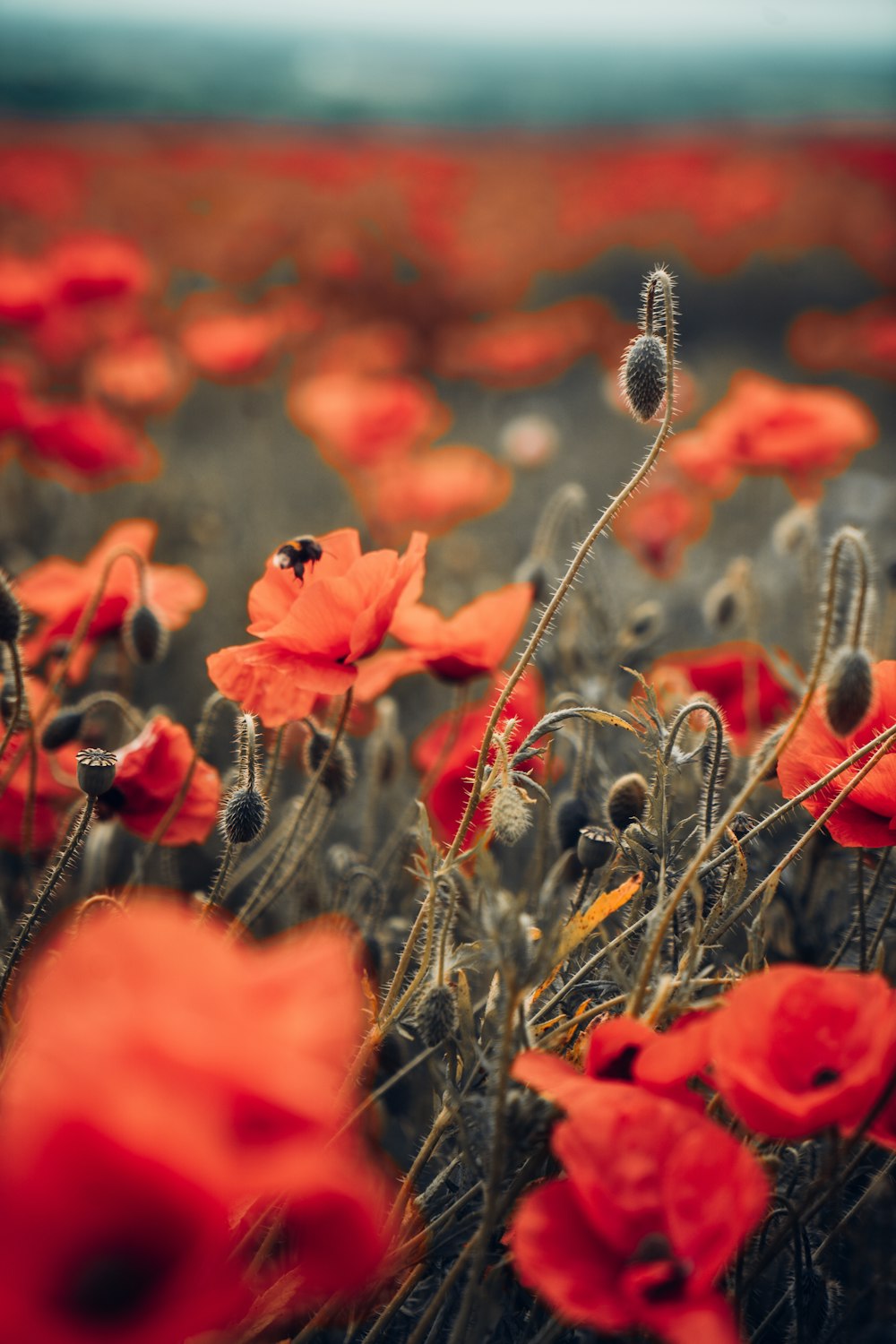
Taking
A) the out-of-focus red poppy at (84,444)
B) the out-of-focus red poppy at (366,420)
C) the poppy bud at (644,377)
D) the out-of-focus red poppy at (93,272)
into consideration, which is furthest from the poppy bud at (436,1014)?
the out-of-focus red poppy at (93,272)

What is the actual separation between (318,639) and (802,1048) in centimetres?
68

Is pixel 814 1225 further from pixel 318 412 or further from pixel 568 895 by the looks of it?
pixel 318 412


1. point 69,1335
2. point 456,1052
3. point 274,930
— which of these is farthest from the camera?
point 274,930

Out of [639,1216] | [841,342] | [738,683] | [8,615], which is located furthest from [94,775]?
[841,342]

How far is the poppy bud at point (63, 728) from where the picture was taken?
1460 millimetres

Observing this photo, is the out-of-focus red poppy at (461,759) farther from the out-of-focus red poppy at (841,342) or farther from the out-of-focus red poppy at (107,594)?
the out-of-focus red poppy at (841,342)

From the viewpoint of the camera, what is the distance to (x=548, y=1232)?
2.50 ft

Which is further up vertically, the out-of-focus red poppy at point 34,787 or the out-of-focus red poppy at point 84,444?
the out-of-focus red poppy at point 84,444

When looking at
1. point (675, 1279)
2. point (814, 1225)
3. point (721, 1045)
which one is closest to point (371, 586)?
point (721, 1045)

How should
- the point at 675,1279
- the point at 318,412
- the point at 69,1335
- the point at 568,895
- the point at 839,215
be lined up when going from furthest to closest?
1. the point at 839,215
2. the point at 318,412
3. the point at 568,895
4. the point at 675,1279
5. the point at 69,1335

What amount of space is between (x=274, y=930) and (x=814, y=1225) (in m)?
1.02

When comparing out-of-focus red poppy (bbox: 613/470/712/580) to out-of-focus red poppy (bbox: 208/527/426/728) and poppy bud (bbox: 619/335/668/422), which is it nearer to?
poppy bud (bbox: 619/335/668/422)

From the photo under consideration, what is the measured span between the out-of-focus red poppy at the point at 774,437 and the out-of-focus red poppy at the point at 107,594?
125 cm

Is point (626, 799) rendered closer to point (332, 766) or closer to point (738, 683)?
point (332, 766)
